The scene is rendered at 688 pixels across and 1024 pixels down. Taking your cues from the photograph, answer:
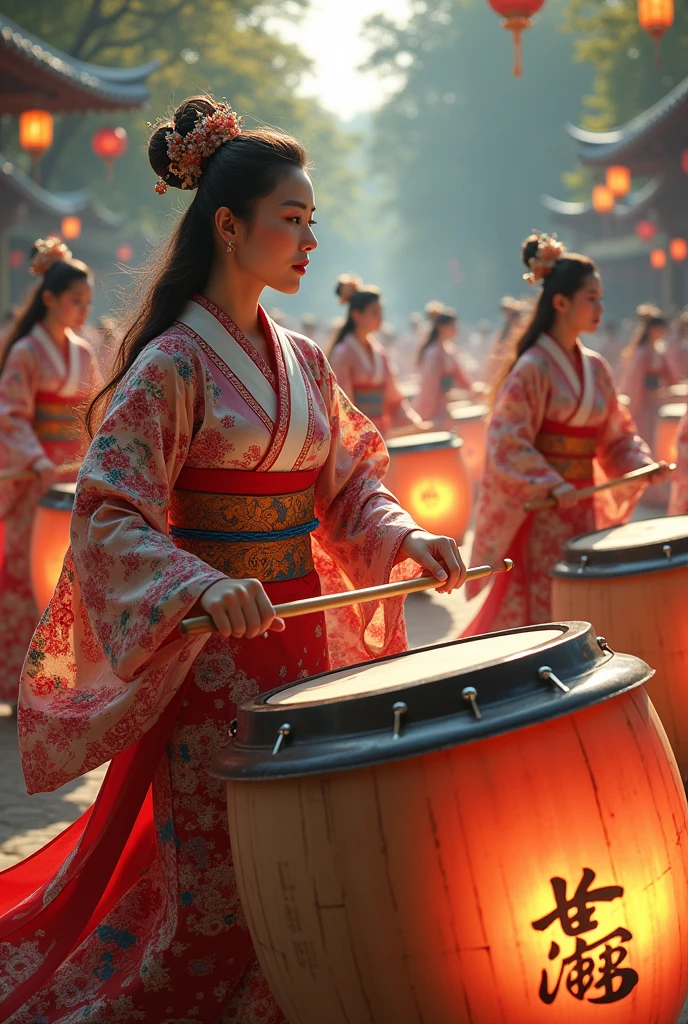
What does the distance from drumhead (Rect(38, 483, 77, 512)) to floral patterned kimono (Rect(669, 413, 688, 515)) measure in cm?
230

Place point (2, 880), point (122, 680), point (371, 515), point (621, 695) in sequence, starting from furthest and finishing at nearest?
point (2, 880)
point (371, 515)
point (122, 680)
point (621, 695)

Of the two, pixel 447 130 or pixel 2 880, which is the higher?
pixel 447 130

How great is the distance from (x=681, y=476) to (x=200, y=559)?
335 centimetres

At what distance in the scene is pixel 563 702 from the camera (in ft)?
6.26

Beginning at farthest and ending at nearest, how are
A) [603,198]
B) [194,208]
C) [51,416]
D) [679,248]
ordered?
[603,198]
[679,248]
[51,416]
[194,208]

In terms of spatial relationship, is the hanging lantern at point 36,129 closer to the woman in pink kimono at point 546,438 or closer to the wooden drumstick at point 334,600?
the woman in pink kimono at point 546,438

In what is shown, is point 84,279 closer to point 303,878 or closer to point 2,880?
point 2,880

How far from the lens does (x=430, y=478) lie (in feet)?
26.7

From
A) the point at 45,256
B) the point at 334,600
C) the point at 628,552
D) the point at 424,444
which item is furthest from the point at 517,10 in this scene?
the point at 334,600

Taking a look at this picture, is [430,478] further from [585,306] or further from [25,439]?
[585,306]

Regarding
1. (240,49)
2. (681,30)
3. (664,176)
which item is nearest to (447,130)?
(240,49)

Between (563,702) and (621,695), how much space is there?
0.14 m

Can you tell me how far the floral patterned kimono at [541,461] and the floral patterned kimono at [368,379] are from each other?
12.6 feet

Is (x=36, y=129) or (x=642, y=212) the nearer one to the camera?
(x=36, y=129)
